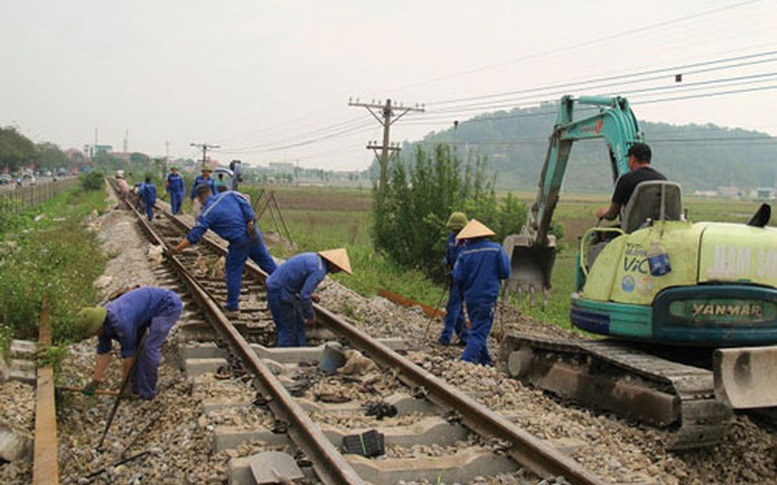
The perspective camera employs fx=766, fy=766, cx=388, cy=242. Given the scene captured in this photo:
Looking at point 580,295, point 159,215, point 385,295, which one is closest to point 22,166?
point 159,215

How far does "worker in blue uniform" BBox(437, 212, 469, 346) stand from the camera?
10039mm

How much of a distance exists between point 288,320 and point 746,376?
457 cm

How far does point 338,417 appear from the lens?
229 inches

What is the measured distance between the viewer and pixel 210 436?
5.32 m

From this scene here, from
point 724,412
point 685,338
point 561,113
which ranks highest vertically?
point 561,113

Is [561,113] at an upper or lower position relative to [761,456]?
upper

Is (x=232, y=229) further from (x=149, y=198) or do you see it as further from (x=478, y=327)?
(x=149, y=198)

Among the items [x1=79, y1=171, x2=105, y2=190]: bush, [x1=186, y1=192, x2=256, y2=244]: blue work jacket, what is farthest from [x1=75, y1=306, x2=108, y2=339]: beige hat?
[x1=79, y1=171, x2=105, y2=190]: bush

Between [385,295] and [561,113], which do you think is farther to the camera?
[385,295]

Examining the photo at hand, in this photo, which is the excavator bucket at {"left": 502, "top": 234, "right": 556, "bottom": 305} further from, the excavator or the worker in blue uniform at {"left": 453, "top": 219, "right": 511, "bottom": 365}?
the excavator

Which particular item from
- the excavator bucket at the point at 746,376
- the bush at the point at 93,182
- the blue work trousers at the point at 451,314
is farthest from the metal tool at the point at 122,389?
the bush at the point at 93,182

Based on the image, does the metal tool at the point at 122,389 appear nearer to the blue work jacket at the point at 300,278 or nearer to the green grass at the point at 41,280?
the blue work jacket at the point at 300,278

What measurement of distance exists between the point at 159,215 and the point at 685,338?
89.3ft

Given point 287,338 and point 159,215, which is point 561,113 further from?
point 159,215
